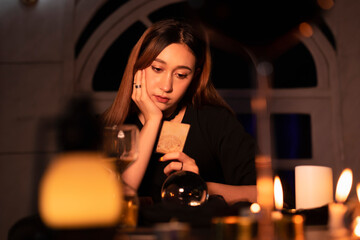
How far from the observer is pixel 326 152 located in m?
2.31

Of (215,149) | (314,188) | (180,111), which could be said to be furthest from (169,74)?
(314,188)

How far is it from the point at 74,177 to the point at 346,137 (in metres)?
2.12

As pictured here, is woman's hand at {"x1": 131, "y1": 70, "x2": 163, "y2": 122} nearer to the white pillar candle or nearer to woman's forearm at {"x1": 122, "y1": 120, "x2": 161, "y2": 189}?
woman's forearm at {"x1": 122, "y1": 120, "x2": 161, "y2": 189}

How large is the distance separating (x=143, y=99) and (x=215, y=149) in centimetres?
35

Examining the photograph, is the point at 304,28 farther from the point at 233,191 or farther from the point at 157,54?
the point at 157,54

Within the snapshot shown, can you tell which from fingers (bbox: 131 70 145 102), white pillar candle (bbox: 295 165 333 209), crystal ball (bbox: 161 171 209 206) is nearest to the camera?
crystal ball (bbox: 161 171 209 206)

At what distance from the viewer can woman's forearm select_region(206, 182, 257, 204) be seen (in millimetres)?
1231

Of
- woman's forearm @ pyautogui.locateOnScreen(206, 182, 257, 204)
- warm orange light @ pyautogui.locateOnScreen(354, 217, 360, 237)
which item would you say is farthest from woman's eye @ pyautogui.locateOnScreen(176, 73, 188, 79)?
warm orange light @ pyautogui.locateOnScreen(354, 217, 360, 237)

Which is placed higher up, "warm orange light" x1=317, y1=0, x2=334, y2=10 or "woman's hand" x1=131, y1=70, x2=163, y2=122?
"woman's hand" x1=131, y1=70, x2=163, y2=122

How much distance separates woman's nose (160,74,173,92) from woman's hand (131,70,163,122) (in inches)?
3.3

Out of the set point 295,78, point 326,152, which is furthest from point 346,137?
point 295,78

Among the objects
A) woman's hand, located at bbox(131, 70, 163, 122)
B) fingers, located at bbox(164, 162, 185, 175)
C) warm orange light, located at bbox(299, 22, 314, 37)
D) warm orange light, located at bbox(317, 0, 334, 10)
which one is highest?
woman's hand, located at bbox(131, 70, 163, 122)

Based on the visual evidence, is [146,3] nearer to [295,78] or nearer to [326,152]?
[295,78]

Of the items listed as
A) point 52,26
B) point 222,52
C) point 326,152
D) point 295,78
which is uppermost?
point 52,26
